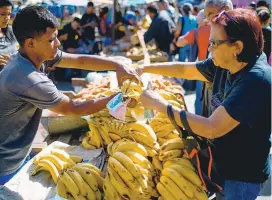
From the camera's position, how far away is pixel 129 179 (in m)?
2.35

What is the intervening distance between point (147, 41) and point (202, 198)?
742 centimetres

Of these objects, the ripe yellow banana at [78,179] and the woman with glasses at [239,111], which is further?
the ripe yellow banana at [78,179]

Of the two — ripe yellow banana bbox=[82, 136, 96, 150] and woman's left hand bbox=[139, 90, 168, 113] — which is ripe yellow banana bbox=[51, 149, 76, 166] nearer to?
ripe yellow banana bbox=[82, 136, 96, 150]

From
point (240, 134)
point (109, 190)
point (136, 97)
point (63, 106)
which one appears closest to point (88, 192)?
point (109, 190)

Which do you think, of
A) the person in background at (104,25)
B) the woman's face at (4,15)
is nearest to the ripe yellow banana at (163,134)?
the woman's face at (4,15)

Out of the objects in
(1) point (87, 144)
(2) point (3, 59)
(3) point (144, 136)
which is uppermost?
(2) point (3, 59)

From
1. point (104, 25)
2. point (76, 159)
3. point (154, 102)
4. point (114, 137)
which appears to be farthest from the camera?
point (104, 25)

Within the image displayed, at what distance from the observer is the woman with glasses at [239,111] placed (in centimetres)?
208

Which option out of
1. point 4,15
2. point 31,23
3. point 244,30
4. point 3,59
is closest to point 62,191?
point 31,23

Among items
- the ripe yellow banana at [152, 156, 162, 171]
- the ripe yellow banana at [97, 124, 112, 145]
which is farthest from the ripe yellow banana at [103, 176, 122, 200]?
the ripe yellow banana at [97, 124, 112, 145]

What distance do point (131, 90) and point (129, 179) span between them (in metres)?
0.77

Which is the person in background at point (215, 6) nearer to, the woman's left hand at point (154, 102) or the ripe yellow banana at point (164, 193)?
the woman's left hand at point (154, 102)

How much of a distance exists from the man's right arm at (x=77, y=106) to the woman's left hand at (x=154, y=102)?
293mm

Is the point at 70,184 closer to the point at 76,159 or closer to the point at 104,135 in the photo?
the point at 76,159
